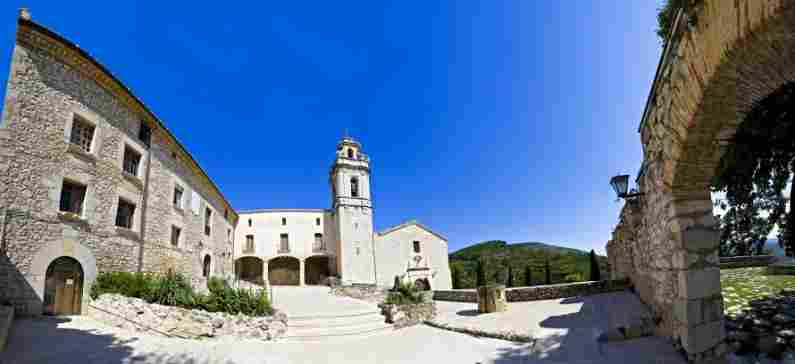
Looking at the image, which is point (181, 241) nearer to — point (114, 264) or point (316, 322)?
point (114, 264)

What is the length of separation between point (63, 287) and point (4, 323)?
2.80 m

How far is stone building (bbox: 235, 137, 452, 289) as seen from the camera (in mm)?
28328

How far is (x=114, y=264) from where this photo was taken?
405 inches

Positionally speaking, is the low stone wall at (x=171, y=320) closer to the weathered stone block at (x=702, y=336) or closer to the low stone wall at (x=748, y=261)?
the weathered stone block at (x=702, y=336)

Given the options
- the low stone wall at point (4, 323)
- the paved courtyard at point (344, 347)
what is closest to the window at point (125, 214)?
the paved courtyard at point (344, 347)

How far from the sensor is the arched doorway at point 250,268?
2931cm

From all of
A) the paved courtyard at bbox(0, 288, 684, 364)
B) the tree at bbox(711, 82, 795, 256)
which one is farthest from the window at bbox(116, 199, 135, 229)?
the tree at bbox(711, 82, 795, 256)

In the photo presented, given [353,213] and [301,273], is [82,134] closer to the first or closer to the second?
[353,213]

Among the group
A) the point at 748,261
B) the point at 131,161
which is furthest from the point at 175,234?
the point at 748,261

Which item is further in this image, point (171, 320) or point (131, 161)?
point (131, 161)

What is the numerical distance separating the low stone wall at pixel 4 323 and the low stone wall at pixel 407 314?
7.86 metres

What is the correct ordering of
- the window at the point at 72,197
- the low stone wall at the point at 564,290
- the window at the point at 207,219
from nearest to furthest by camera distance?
1. the window at the point at 72,197
2. the low stone wall at the point at 564,290
3. the window at the point at 207,219

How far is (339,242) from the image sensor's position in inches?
1102

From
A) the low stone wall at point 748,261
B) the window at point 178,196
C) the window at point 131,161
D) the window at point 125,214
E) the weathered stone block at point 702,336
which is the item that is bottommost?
the weathered stone block at point 702,336
